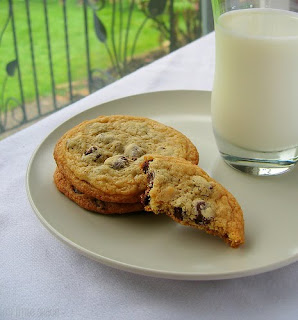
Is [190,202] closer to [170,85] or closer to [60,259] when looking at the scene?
[60,259]

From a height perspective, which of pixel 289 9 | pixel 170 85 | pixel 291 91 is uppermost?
pixel 289 9

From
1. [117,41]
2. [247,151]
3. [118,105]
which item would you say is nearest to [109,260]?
[247,151]

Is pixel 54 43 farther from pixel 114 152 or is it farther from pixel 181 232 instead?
pixel 181 232

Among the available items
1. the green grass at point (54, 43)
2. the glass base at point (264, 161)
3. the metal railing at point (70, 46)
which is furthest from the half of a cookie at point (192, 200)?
the green grass at point (54, 43)

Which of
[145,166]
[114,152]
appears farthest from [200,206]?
[114,152]

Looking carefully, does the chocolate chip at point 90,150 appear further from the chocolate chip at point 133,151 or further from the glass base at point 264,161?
the glass base at point 264,161

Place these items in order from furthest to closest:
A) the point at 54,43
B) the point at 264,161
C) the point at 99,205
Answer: the point at 54,43 → the point at 264,161 → the point at 99,205
